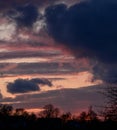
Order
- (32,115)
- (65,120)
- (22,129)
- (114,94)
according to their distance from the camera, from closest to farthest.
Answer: (114,94) → (22,129) → (65,120) → (32,115)

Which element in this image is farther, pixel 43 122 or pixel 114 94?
pixel 43 122

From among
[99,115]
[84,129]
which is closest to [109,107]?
[99,115]

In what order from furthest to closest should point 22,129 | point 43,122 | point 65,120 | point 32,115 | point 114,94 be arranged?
point 32,115 < point 65,120 < point 43,122 < point 22,129 < point 114,94

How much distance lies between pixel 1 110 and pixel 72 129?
2927 centimetres

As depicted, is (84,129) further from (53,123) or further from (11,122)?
(11,122)

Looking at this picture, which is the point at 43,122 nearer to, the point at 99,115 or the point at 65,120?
the point at 65,120

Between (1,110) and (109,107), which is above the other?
(1,110)

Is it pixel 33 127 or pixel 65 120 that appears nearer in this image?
pixel 33 127

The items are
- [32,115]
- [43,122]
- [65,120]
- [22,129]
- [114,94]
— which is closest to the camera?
[114,94]

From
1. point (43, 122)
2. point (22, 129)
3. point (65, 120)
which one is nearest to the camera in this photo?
point (22, 129)

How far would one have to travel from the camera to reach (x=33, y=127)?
9475 cm

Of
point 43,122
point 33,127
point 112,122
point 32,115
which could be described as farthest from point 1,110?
point 112,122

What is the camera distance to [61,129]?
9431 cm

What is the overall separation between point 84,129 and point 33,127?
29.2 feet
